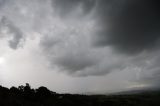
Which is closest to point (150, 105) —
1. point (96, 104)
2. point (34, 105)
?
point (96, 104)

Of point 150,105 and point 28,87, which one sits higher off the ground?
point 28,87

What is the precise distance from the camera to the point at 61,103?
108250 millimetres

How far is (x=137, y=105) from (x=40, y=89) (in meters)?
60.3

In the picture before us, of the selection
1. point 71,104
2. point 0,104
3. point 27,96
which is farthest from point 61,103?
point 0,104

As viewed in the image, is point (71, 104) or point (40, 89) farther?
point (40, 89)

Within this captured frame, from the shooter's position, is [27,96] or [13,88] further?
[13,88]

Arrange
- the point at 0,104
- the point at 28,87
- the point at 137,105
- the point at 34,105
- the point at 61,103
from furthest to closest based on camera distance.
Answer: the point at 137,105 → the point at 28,87 → the point at 61,103 → the point at 34,105 → the point at 0,104

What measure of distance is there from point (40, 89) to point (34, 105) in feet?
113

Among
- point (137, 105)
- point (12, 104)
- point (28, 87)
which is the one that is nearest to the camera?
point (12, 104)

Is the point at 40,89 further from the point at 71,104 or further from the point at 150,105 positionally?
the point at 150,105

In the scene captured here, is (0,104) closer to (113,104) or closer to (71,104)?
(71,104)

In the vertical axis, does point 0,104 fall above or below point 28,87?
below

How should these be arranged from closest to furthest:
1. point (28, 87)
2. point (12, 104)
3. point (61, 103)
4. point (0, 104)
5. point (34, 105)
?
1. point (0, 104)
2. point (12, 104)
3. point (34, 105)
4. point (61, 103)
5. point (28, 87)

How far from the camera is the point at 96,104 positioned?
120 m
